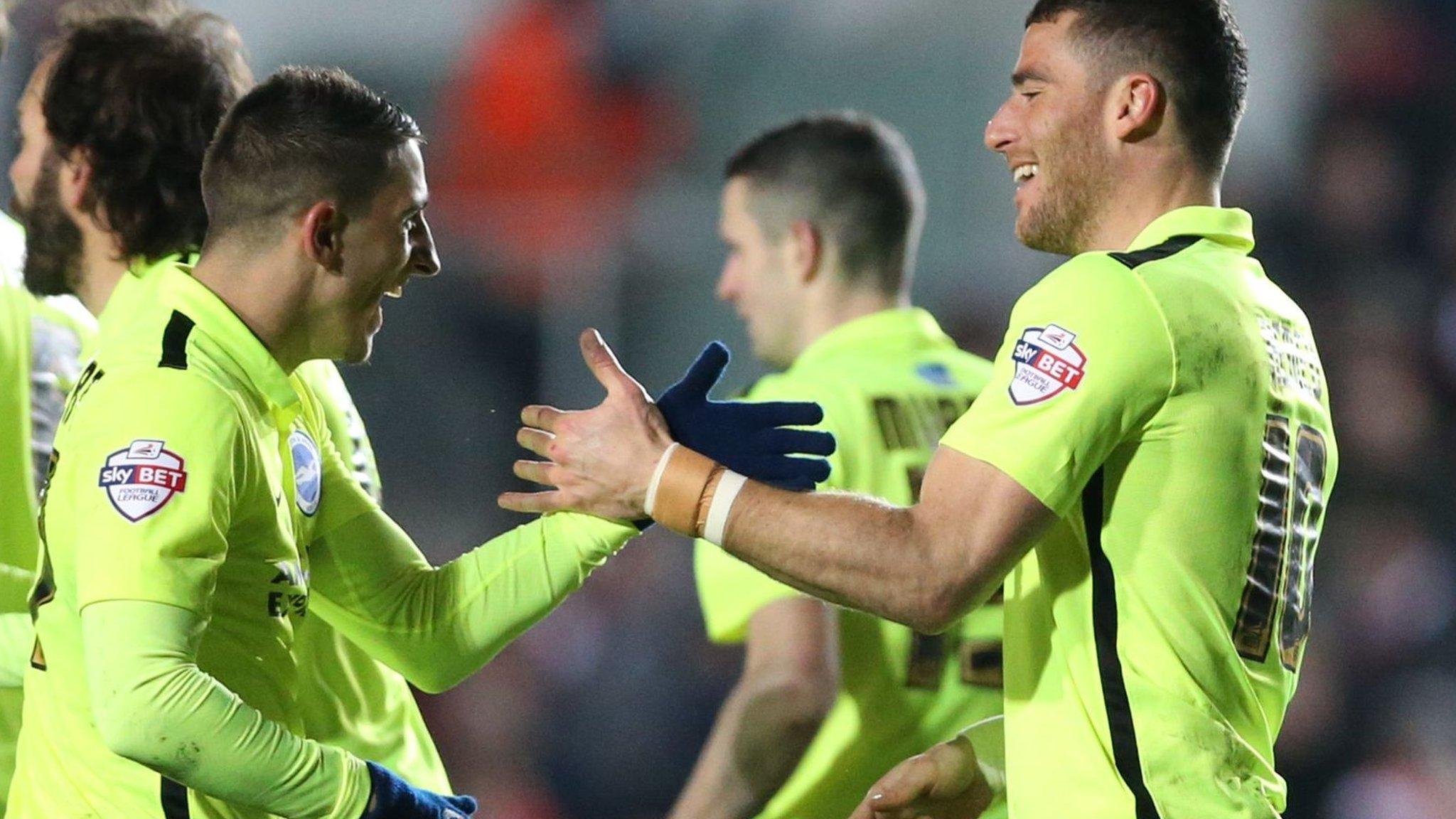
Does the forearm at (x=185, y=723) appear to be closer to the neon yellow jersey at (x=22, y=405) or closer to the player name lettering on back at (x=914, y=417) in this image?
the neon yellow jersey at (x=22, y=405)

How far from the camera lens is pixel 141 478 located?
8.25 ft

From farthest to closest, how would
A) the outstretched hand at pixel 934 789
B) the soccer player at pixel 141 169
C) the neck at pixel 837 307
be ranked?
the neck at pixel 837 307 < the soccer player at pixel 141 169 < the outstretched hand at pixel 934 789

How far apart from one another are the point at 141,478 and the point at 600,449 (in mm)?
695

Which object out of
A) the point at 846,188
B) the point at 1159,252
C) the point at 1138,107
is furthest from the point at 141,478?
the point at 846,188

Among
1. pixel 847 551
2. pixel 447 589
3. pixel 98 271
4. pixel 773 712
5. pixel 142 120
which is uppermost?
pixel 142 120

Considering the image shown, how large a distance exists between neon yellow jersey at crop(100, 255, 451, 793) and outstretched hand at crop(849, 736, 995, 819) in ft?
2.94

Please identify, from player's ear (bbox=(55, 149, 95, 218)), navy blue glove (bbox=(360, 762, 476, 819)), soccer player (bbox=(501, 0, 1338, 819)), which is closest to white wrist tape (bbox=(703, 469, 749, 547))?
soccer player (bbox=(501, 0, 1338, 819))

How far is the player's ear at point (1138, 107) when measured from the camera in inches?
113

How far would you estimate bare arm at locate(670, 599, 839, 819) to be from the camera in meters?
4.24

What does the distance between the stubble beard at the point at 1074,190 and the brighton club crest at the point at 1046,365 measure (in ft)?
1.23

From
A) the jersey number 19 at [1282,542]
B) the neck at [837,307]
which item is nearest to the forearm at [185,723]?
the jersey number 19 at [1282,542]

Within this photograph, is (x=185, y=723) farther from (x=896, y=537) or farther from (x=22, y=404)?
(x=22, y=404)

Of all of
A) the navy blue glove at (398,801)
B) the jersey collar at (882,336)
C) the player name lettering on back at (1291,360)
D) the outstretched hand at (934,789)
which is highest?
the player name lettering on back at (1291,360)

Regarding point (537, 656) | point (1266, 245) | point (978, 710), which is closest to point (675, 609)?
point (537, 656)
